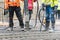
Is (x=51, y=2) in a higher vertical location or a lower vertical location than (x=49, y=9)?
higher

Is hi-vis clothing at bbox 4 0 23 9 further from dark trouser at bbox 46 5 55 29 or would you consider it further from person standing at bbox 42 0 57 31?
dark trouser at bbox 46 5 55 29

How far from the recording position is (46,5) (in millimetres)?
12242

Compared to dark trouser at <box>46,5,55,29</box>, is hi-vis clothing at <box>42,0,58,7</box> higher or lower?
higher

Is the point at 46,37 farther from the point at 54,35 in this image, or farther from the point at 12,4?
the point at 12,4

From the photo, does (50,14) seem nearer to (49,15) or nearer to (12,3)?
(49,15)

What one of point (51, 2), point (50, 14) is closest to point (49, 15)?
point (50, 14)

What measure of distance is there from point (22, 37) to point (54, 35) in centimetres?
116

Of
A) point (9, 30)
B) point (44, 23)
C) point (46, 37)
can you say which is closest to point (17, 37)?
point (46, 37)

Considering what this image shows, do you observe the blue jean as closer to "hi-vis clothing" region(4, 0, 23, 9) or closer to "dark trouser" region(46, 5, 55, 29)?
"dark trouser" region(46, 5, 55, 29)

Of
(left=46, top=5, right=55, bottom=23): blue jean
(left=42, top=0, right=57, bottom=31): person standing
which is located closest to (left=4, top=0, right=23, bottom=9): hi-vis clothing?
(left=42, top=0, right=57, bottom=31): person standing

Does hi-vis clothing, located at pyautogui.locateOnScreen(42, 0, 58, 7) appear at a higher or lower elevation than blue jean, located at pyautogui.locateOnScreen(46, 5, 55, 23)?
higher

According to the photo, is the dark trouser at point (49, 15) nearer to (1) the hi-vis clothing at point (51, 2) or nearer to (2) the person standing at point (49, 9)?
(2) the person standing at point (49, 9)

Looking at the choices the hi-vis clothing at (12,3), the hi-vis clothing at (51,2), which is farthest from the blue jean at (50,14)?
the hi-vis clothing at (12,3)

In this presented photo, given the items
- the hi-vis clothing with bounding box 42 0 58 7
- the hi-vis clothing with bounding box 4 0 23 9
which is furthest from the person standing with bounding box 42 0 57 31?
the hi-vis clothing with bounding box 4 0 23 9
